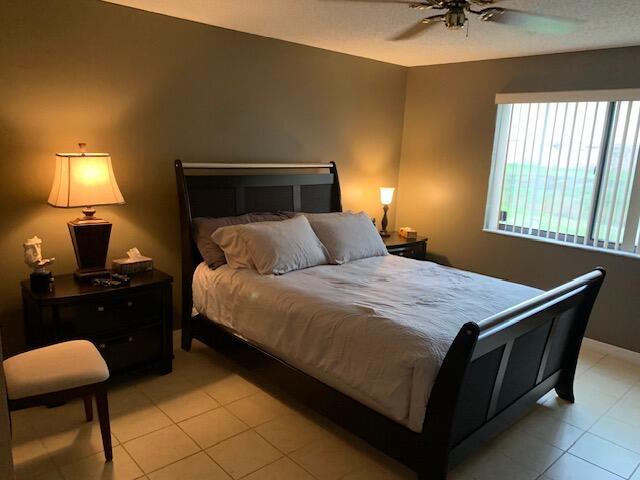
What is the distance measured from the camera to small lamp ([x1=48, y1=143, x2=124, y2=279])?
260 cm

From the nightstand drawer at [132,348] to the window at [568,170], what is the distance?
3164 millimetres

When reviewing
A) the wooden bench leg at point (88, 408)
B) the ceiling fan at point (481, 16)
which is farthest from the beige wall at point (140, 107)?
the ceiling fan at point (481, 16)

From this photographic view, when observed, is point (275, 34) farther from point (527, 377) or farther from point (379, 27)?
point (527, 377)

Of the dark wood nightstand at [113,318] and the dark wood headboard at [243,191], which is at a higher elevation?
the dark wood headboard at [243,191]

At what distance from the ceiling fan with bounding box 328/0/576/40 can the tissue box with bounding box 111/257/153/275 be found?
211 cm

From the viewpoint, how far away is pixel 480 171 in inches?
174

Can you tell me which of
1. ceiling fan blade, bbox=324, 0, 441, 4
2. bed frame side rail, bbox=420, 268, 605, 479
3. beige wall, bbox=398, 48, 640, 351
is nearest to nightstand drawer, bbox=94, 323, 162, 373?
bed frame side rail, bbox=420, 268, 605, 479

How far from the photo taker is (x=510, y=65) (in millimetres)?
4066

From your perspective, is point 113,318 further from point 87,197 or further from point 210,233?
point 210,233

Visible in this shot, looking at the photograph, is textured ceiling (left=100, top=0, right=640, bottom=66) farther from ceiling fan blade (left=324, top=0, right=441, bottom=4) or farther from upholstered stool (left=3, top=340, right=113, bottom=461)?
upholstered stool (left=3, top=340, right=113, bottom=461)

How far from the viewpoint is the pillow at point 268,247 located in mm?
3021

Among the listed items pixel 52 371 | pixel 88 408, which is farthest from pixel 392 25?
pixel 88 408

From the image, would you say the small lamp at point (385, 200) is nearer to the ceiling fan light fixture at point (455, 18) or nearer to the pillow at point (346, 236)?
the pillow at point (346, 236)

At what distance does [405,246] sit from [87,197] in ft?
9.10
